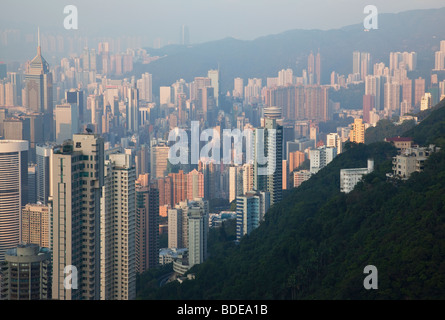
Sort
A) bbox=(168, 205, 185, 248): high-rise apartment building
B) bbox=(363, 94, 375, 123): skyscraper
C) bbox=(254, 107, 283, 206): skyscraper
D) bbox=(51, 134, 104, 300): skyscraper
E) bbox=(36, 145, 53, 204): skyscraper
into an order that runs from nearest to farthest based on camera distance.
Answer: bbox=(51, 134, 104, 300): skyscraper
bbox=(36, 145, 53, 204): skyscraper
bbox=(168, 205, 185, 248): high-rise apartment building
bbox=(254, 107, 283, 206): skyscraper
bbox=(363, 94, 375, 123): skyscraper

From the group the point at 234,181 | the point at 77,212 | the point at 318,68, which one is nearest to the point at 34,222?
the point at 77,212

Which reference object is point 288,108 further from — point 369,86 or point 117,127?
point 117,127

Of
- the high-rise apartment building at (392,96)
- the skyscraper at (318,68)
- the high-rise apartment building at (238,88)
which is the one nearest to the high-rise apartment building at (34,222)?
the skyscraper at (318,68)

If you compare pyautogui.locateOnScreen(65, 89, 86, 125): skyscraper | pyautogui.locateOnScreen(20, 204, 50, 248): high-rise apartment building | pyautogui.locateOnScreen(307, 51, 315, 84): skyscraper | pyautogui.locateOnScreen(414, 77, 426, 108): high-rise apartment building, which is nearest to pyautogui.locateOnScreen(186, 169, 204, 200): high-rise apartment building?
pyautogui.locateOnScreen(65, 89, 86, 125): skyscraper

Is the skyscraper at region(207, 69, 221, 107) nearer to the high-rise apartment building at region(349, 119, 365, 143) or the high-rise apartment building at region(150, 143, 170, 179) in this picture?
the high-rise apartment building at region(150, 143, 170, 179)

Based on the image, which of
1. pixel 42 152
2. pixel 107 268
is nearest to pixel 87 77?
pixel 42 152

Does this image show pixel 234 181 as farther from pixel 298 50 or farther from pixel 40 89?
pixel 298 50
